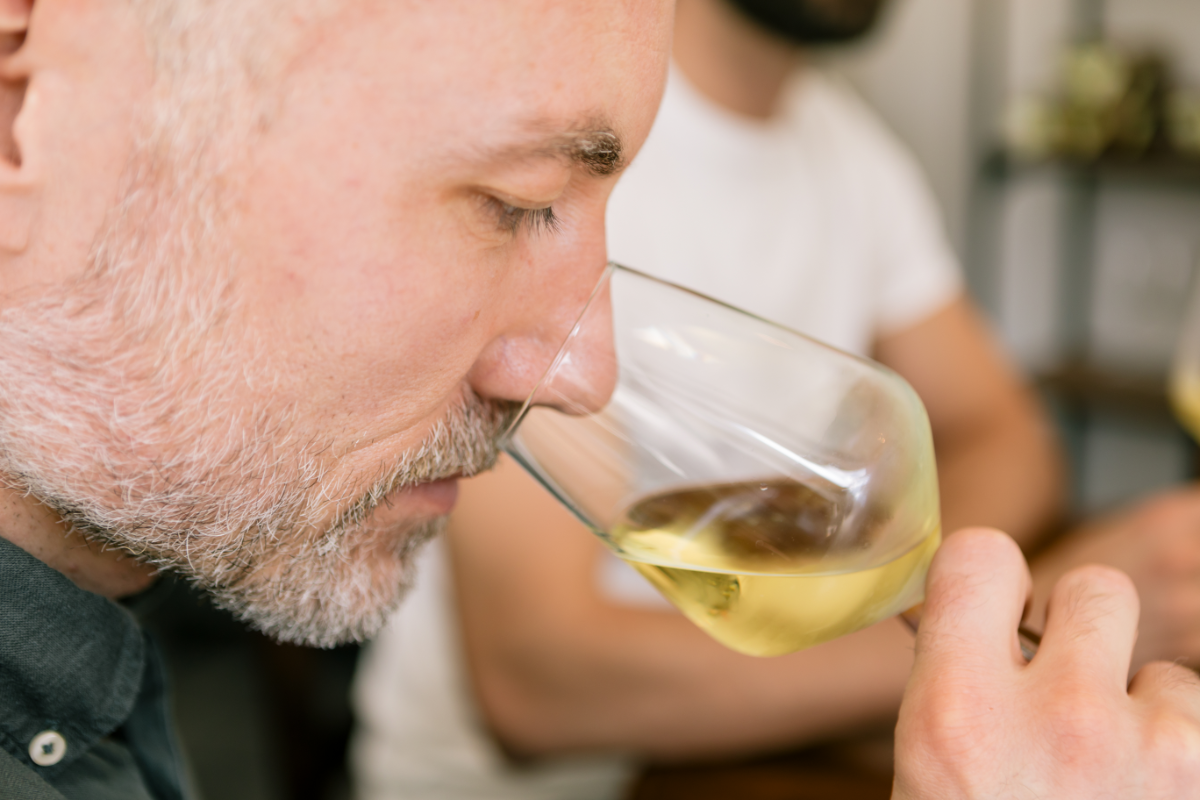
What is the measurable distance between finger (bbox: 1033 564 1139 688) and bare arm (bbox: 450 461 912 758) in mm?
546

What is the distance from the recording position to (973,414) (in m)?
1.59

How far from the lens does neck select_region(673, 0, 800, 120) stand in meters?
1.40

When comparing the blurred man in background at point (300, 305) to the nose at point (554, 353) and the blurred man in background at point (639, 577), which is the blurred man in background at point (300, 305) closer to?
the nose at point (554, 353)

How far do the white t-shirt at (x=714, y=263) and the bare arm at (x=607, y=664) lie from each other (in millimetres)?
97

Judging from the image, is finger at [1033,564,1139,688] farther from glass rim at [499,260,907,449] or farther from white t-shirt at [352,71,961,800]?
white t-shirt at [352,71,961,800]

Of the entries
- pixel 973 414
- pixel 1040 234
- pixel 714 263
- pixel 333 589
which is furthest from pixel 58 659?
pixel 1040 234

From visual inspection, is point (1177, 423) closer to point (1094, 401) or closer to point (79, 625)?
point (1094, 401)

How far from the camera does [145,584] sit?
71cm

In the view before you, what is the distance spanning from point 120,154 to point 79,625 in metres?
0.28

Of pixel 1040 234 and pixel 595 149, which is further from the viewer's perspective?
pixel 1040 234

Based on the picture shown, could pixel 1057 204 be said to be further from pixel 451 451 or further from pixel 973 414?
pixel 451 451

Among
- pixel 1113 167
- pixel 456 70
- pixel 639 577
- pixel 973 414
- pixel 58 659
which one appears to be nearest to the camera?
pixel 456 70

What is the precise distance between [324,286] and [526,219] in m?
0.11

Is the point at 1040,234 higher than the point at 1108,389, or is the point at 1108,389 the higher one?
the point at 1040,234
